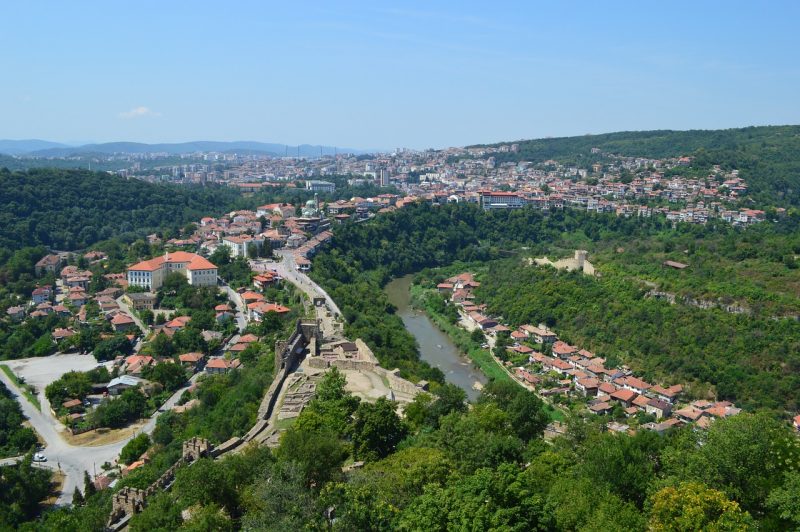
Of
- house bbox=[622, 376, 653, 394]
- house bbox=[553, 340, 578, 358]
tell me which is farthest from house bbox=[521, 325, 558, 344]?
house bbox=[622, 376, 653, 394]

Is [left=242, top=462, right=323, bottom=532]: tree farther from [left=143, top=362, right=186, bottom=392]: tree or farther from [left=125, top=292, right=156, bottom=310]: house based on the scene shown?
[left=125, top=292, right=156, bottom=310]: house

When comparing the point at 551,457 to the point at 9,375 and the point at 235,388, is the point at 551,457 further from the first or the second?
the point at 9,375

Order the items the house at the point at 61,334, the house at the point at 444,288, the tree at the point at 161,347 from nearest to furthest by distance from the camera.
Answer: the tree at the point at 161,347, the house at the point at 61,334, the house at the point at 444,288

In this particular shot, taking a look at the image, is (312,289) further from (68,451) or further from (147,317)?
(68,451)

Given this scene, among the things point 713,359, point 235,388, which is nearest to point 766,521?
point 235,388

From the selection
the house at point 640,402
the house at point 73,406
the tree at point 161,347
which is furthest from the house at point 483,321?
the house at point 73,406

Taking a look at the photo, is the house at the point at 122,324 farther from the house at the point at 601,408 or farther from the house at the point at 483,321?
the house at the point at 601,408

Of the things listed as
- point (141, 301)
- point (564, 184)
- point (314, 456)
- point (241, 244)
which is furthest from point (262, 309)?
point (564, 184)

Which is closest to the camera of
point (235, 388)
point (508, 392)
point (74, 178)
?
point (508, 392)
